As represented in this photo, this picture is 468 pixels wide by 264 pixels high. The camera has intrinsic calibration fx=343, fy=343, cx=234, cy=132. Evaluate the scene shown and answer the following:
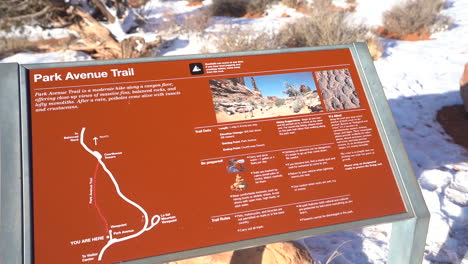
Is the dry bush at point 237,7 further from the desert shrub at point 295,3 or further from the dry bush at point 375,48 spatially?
the dry bush at point 375,48

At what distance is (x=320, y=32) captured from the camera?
6.41 meters

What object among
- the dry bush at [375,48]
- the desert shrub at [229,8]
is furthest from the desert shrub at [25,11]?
the dry bush at [375,48]

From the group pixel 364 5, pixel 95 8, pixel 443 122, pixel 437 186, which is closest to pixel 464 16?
pixel 364 5

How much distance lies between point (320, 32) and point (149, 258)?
5.87m

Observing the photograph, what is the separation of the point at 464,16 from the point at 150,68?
9.38 m

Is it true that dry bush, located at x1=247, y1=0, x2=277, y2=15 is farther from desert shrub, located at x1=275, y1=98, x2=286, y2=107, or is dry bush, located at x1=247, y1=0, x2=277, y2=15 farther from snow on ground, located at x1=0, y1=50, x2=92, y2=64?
desert shrub, located at x1=275, y1=98, x2=286, y2=107

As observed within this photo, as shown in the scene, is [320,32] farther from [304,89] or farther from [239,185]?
[239,185]

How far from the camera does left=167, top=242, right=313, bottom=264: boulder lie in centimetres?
209

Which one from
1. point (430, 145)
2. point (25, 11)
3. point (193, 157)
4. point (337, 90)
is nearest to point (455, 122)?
point (430, 145)

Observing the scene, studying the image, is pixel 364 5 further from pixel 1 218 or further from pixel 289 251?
pixel 1 218

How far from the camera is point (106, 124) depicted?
1.58 metres

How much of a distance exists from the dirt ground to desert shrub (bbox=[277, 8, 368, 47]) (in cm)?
217

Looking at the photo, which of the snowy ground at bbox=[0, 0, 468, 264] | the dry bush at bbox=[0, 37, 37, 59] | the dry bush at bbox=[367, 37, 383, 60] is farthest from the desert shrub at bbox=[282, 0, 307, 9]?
the dry bush at bbox=[0, 37, 37, 59]

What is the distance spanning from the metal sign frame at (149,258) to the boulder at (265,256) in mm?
517
